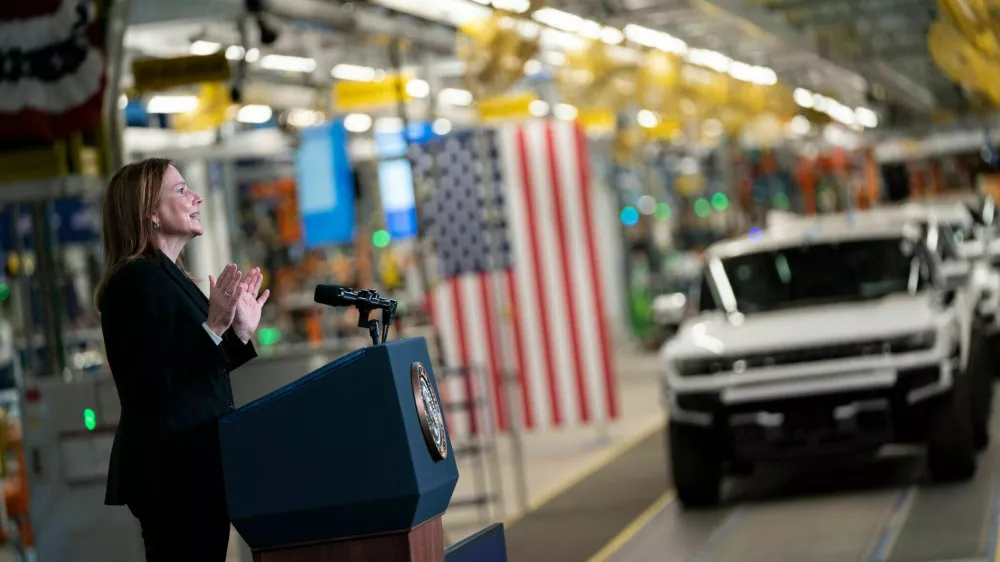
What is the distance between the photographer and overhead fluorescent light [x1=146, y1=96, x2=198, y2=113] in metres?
14.7

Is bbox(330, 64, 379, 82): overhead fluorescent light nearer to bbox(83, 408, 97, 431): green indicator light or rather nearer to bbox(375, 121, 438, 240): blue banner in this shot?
bbox(375, 121, 438, 240): blue banner

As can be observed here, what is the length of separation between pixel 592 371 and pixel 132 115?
18.5 feet

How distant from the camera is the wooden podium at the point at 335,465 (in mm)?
3586

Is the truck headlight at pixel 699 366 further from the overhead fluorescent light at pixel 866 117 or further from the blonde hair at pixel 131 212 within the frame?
the overhead fluorescent light at pixel 866 117

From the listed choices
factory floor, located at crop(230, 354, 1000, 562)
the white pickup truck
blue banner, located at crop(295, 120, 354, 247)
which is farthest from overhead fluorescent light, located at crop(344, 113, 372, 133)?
the white pickup truck

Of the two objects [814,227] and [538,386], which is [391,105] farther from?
[814,227]

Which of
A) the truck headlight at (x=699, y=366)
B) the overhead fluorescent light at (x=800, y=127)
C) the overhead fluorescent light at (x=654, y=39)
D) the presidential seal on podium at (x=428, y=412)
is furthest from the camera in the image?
the overhead fluorescent light at (x=800, y=127)

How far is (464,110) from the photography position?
1947 cm

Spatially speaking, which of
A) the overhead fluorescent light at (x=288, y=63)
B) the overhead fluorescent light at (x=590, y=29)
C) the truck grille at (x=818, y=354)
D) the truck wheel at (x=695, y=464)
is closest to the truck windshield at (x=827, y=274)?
the truck grille at (x=818, y=354)

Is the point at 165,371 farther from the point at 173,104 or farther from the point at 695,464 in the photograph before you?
the point at 173,104

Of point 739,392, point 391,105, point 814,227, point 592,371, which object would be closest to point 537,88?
point 391,105

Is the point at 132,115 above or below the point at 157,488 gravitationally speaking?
above

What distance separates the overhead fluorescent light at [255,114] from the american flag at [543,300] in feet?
13.1

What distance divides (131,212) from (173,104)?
37.0 feet
